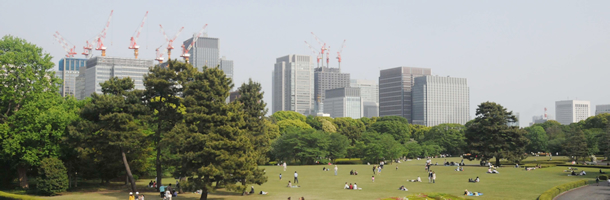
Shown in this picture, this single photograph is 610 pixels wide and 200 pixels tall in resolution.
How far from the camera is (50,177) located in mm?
42781

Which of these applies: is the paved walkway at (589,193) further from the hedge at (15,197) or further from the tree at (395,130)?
the tree at (395,130)

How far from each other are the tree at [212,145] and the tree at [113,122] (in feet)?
17.8

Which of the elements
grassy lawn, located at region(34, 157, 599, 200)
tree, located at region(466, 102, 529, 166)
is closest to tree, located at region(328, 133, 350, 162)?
tree, located at region(466, 102, 529, 166)

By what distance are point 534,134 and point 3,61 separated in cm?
11099

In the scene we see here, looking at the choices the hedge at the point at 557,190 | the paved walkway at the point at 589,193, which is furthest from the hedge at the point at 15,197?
the paved walkway at the point at 589,193

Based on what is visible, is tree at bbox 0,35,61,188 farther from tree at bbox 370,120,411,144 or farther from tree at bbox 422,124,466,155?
tree at bbox 422,124,466,155

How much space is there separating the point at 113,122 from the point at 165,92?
5.14 m

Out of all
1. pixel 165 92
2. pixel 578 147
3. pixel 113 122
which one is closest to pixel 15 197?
pixel 113 122

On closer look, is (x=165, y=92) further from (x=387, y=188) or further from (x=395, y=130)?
(x=395, y=130)

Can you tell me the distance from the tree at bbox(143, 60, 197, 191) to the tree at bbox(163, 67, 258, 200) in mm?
4610

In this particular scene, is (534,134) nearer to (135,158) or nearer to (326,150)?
(326,150)

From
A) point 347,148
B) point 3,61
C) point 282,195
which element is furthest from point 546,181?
point 3,61

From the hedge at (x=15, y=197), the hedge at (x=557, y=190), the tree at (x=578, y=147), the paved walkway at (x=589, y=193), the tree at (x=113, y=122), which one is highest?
the tree at (x=113, y=122)

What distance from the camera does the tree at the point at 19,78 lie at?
44938mm
